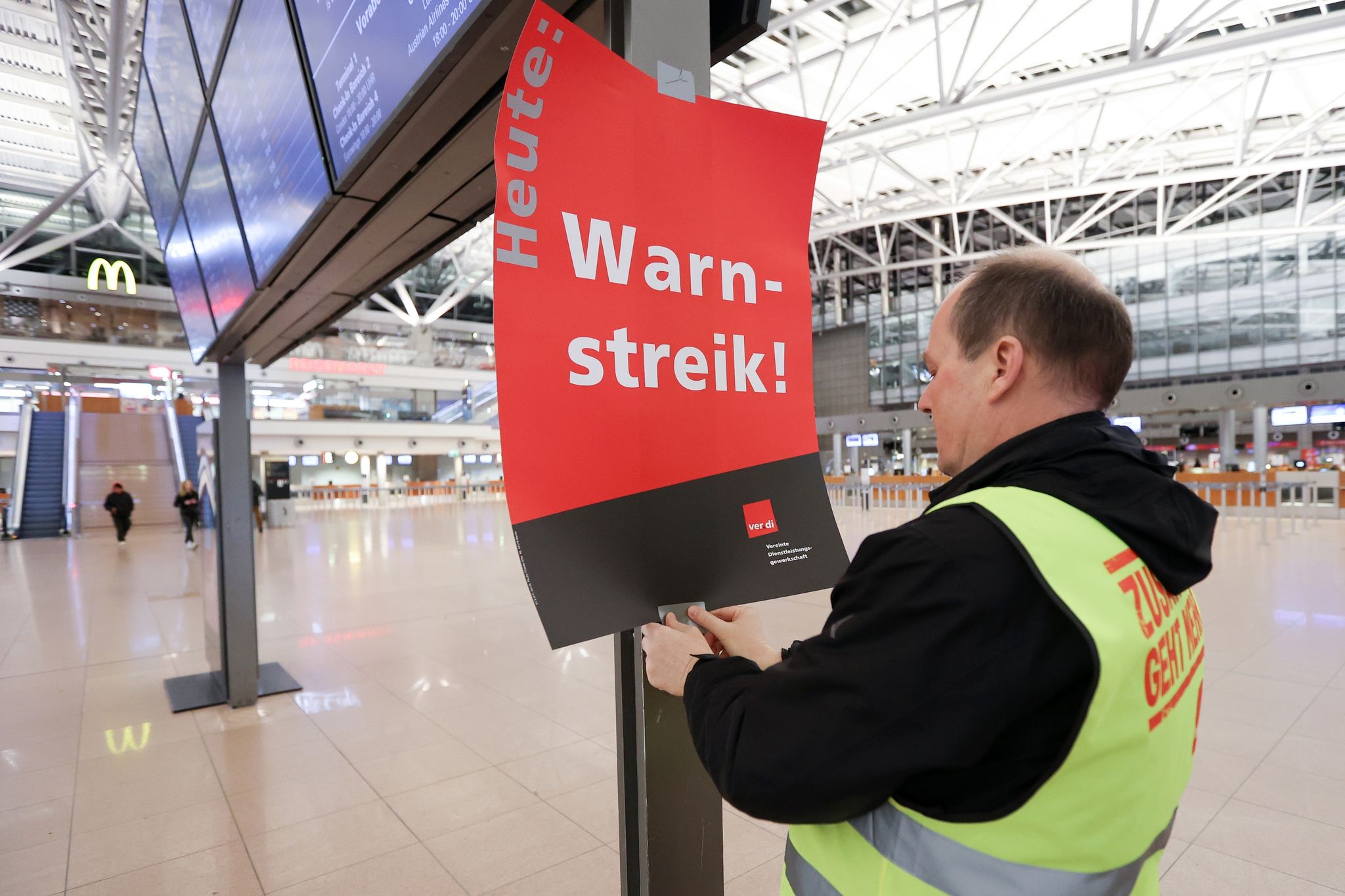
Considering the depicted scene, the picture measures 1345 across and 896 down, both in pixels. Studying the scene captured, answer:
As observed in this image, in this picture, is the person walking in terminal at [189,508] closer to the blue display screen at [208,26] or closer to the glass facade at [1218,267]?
the blue display screen at [208,26]

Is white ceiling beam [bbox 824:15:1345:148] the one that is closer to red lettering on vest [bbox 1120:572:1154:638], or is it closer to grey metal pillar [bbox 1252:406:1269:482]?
grey metal pillar [bbox 1252:406:1269:482]

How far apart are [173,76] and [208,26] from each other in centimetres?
128

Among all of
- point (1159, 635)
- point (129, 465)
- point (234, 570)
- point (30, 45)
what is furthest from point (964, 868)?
point (129, 465)

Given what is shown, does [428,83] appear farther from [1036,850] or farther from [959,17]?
[959,17]

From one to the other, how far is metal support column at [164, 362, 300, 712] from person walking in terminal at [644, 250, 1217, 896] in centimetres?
500

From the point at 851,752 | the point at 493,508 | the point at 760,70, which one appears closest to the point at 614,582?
the point at 851,752

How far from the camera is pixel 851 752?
2.79ft

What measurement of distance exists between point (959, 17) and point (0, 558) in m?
21.9

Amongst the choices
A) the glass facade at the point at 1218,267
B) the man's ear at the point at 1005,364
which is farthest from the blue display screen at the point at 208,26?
the glass facade at the point at 1218,267

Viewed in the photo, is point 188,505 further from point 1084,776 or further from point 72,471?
point 1084,776

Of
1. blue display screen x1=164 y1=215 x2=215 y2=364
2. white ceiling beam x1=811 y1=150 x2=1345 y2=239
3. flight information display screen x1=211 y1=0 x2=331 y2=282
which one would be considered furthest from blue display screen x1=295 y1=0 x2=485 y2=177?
white ceiling beam x1=811 y1=150 x2=1345 y2=239

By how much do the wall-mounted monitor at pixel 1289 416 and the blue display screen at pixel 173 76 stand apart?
24.6 meters

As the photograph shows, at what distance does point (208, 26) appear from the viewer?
359 cm

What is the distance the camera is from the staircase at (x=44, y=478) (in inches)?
734
